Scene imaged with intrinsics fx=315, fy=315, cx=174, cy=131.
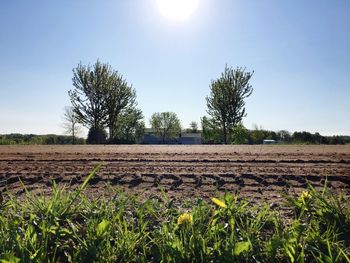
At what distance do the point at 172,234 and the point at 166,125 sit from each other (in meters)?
61.6

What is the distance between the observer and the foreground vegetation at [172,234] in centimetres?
183

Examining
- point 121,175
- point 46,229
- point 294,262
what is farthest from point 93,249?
point 121,175

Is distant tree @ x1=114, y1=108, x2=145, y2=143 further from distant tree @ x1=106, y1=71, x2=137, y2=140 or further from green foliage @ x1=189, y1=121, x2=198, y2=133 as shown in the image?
green foliage @ x1=189, y1=121, x2=198, y2=133

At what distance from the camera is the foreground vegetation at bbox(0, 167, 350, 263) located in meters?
1.83

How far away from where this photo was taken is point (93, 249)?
1.85m

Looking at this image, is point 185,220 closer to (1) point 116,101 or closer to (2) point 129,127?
(1) point 116,101

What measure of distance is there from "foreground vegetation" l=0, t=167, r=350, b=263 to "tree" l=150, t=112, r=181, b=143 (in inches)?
2371

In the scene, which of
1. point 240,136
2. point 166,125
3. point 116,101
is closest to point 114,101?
point 116,101

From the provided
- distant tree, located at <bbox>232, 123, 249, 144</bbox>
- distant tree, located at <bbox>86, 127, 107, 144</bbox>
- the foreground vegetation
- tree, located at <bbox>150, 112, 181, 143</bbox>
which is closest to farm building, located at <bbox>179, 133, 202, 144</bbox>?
tree, located at <bbox>150, 112, 181, 143</bbox>

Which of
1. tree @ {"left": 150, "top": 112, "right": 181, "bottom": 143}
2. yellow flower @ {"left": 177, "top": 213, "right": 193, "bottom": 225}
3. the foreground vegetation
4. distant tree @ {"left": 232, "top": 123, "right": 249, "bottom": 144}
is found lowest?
the foreground vegetation

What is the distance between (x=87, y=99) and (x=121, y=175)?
3041 cm

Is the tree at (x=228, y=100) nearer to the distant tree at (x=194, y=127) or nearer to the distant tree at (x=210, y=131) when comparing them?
the distant tree at (x=210, y=131)

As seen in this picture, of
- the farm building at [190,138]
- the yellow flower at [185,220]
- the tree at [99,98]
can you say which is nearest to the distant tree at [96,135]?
the tree at [99,98]

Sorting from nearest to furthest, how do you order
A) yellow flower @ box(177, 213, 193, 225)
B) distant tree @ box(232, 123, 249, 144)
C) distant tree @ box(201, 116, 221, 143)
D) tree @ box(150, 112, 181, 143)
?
yellow flower @ box(177, 213, 193, 225)
distant tree @ box(232, 123, 249, 144)
distant tree @ box(201, 116, 221, 143)
tree @ box(150, 112, 181, 143)
